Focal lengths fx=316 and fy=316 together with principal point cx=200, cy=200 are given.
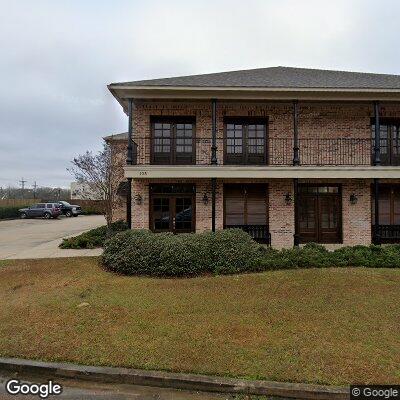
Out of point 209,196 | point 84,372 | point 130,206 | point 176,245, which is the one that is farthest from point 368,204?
point 84,372

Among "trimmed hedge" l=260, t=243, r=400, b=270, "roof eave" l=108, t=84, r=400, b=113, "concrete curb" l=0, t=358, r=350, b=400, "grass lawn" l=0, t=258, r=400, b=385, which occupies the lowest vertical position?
"concrete curb" l=0, t=358, r=350, b=400

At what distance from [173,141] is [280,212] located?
17.5ft

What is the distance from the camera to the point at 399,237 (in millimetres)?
12867

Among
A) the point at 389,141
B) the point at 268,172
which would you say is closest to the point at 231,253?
the point at 268,172

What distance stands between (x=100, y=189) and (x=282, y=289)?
10.9 meters

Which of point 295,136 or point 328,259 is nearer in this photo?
point 328,259

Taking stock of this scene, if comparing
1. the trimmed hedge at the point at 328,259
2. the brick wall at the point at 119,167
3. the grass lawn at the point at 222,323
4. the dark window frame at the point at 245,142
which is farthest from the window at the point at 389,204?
the brick wall at the point at 119,167

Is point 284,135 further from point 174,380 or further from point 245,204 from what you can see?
point 174,380

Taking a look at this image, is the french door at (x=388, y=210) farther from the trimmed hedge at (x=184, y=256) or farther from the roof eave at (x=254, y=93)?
the trimmed hedge at (x=184, y=256)

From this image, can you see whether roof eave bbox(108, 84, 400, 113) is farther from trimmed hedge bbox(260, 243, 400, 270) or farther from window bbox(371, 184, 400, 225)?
trimmed hedge bbox(260, 243, 400, 270)

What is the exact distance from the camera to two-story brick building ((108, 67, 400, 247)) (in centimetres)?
1296

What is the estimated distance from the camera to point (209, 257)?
8945mm

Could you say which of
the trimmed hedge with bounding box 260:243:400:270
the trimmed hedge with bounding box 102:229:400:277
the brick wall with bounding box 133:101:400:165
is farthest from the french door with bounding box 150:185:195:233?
the trimmed hedge with bounding box 260:243:400:270

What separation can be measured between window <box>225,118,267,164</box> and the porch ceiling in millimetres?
1485
